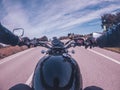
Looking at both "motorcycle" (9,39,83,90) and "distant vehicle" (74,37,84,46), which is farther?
"distant vehicle" (74,37,84,46)

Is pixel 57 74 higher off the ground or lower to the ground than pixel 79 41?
lower

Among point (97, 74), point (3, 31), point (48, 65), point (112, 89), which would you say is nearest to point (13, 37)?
point (3, 31)

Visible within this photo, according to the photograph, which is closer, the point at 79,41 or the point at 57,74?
the point at 57,74

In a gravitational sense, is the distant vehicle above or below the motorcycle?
above

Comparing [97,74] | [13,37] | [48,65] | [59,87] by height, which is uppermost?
[13,37]

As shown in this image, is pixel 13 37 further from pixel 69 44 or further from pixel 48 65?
pixel 69 44

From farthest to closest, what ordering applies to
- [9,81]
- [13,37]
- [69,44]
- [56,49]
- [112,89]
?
[9,81] → [112,89] → [69,44] → [56,49] → [13,37]

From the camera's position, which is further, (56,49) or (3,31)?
(56,49)

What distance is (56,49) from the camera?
5.80m

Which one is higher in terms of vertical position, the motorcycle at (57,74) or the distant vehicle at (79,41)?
the distant vehicle at (79,41)

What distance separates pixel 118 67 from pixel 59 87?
818cm

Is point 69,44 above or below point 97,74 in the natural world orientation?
above

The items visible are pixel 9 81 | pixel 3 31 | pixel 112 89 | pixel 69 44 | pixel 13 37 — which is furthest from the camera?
pixel 9 81

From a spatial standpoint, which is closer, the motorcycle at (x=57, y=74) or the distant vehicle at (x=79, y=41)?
the motorcycle at (x=57, y=74)
